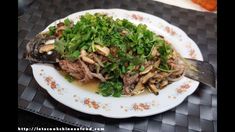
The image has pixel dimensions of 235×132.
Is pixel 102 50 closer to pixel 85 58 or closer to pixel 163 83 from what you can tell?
pixel 85 58

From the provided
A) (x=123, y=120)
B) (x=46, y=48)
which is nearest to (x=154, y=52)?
(x=123, y=120)

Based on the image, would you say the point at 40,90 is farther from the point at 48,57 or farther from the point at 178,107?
the point at 178,107

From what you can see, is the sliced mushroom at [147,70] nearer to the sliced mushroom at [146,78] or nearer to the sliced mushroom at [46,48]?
the sliced mushroom at [146,78]

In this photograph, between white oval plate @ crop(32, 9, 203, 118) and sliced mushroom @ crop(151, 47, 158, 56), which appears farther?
sliced mushroom @ crop(151, 47, 158, 56)

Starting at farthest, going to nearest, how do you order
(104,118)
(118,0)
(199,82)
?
(118,0) → (199,82) → (104,118)

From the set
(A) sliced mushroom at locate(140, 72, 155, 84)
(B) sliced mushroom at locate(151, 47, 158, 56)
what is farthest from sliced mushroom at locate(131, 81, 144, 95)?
(B) sliced mushroom at locate(151, 47, 158, 56)

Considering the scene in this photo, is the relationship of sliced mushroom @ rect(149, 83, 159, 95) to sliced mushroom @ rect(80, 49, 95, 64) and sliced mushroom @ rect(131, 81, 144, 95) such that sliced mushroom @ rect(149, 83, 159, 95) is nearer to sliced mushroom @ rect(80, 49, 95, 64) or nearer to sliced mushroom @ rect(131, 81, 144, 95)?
sliced mushroom @ rect(131, 81, 144, 95)

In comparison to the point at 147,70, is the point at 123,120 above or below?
below
